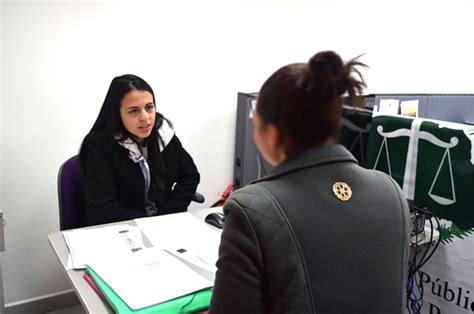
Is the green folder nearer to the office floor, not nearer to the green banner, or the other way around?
the green banner

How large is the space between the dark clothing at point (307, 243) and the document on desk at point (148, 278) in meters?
0.31

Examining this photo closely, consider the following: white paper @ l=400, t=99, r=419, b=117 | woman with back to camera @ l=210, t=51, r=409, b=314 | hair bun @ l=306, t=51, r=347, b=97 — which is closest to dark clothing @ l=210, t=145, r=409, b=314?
woman with back to camera @ l=210, t=51, r=409, b=314

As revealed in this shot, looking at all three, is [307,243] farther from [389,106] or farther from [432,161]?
[389,106]

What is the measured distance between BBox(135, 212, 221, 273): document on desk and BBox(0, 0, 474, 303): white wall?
922 millimetres

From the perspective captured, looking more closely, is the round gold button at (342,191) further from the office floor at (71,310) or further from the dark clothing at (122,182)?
the office floor at (71,310)

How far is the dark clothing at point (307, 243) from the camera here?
0.72 metres

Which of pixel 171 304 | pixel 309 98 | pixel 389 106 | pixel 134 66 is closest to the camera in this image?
pixel 309 98

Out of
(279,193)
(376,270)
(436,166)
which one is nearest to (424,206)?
(436,166)

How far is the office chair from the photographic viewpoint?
174 cm

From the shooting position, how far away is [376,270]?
0.80m

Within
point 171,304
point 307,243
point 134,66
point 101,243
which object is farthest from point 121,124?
point 307,243

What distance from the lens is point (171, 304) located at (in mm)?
1009

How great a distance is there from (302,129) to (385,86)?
9.00 ft

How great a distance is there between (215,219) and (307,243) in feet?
2.88
